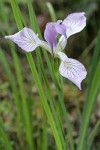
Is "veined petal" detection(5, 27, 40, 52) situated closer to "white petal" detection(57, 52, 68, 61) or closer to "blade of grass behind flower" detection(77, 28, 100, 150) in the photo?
"white petal" detection(57, 52, 68, 61)

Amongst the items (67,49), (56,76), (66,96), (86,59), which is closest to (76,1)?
(67,49)

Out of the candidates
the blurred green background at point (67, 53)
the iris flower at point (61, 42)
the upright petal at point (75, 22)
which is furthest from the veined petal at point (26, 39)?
the blurred green background at point (67, 53)

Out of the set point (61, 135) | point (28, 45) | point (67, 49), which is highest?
point (28, 45)

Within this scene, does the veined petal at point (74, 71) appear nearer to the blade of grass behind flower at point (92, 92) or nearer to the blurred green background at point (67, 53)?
the blade of grass behind flower at point (92, 92)

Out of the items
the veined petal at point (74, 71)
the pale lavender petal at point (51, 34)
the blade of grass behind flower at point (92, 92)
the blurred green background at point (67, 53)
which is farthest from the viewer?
the blurred green background at point (67, 53)

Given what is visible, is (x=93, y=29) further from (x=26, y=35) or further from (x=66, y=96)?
(x=26, y=35)

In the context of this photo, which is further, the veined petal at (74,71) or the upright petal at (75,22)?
the upright petal at (75,22)

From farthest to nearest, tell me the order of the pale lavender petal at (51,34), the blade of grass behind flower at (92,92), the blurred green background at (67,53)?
the blurred green background at (67,53) < the blade of grass behind flower at (92,92) < the pale lavender petal at (51,34)
